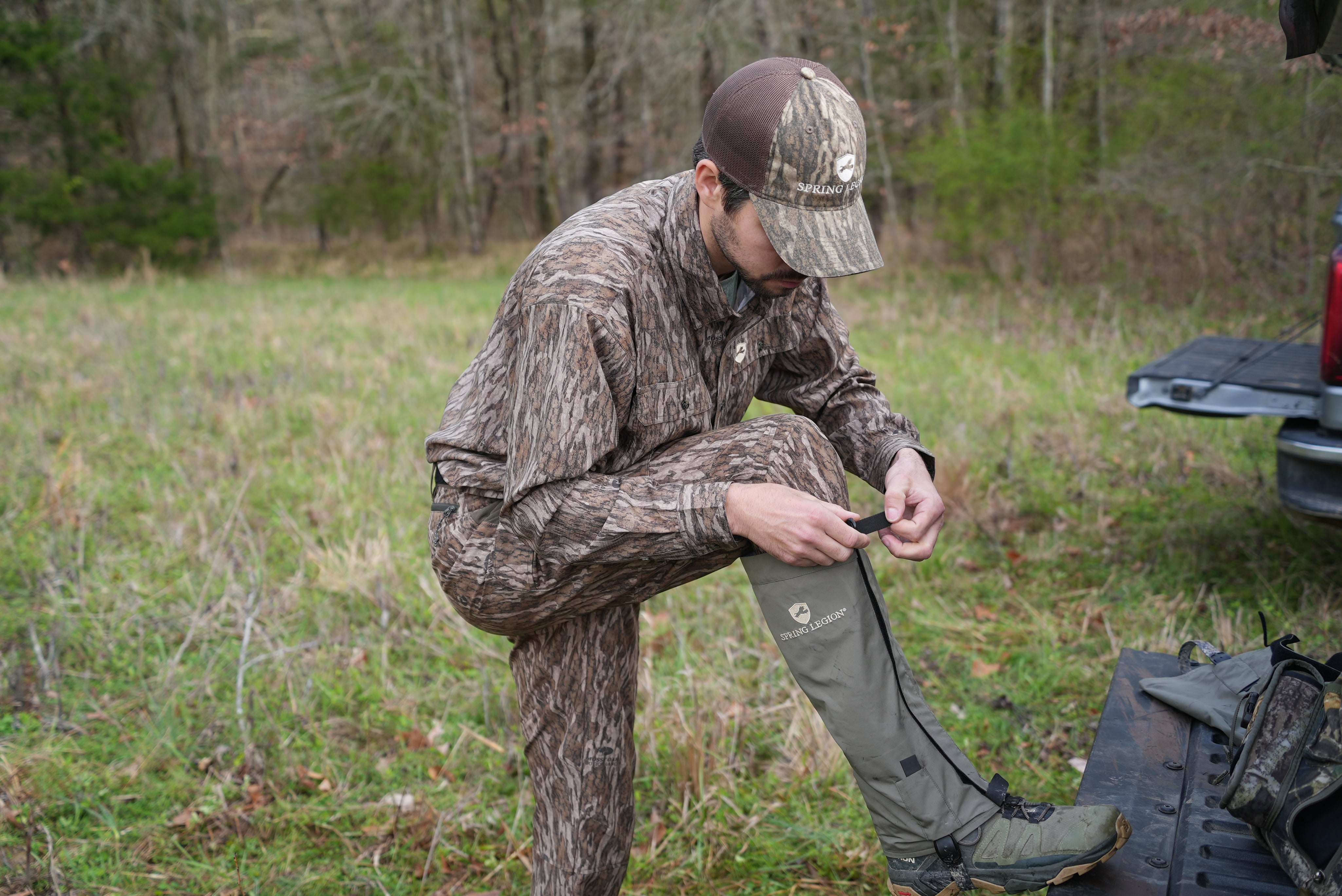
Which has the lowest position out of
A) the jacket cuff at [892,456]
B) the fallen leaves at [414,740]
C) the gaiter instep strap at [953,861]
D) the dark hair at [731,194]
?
the fallen leaves at [414,740]

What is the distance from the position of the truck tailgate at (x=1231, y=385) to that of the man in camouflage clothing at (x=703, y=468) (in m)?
2.36

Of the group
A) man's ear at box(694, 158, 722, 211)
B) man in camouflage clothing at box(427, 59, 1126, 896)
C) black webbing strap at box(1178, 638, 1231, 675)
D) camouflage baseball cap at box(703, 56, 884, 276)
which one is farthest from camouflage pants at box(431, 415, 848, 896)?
black webbing strap at box(1178, 638, 1231, 675)

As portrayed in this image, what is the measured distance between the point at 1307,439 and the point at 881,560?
187 cm

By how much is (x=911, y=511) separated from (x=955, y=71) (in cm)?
1459

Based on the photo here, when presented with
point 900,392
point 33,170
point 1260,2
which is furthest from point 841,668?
point 33,170

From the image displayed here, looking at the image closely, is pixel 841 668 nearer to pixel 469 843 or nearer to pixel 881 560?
pixel 469 843

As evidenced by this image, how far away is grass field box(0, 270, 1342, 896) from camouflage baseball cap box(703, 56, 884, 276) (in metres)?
1.84

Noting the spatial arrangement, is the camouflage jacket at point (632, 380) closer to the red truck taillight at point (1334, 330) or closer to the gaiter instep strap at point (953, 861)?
the gaiter instep strap at point (953, 861)

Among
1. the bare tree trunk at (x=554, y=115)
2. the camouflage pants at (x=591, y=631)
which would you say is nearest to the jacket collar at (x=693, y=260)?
the camouflage pants at (x=591, y=631)

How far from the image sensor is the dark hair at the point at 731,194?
6.70 feet

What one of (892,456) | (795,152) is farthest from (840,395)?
(795,152)

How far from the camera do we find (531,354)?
6.36 ft

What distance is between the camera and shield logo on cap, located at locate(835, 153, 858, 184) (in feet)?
6.64

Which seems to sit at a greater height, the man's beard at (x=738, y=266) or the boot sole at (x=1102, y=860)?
the man's beard at (x=738, y=266)
